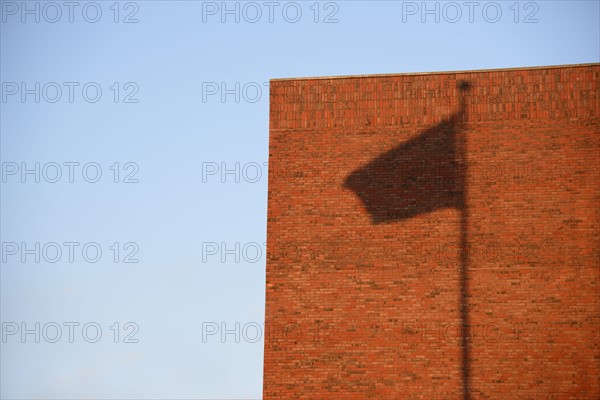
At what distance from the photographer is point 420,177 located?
21.8 metres

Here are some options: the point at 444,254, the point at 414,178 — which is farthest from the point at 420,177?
the point at 444,254

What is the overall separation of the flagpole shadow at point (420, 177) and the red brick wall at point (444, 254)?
0.48 ft

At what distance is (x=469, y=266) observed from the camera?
21.2 m

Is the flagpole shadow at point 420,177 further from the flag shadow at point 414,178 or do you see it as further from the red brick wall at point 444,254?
the red brick wall at point 444,254

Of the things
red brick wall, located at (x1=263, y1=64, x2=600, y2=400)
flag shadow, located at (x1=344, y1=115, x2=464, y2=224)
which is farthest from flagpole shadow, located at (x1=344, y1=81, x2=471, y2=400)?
red brick wall, located at (x1=263, y1=64, x2=600, y2=400)

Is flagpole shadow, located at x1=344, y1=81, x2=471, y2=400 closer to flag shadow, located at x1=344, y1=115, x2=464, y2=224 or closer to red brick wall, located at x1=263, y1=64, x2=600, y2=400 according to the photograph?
flag shadow, located at x1=344, y1=115, x2=464, y2=224

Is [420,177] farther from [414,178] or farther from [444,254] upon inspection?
[444,254]

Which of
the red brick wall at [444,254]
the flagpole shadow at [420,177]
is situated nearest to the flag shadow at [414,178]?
the flagpole shadow at [420,177]

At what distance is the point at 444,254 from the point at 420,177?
172 centimetres

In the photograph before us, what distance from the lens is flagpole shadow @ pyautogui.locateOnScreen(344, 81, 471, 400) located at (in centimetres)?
2161

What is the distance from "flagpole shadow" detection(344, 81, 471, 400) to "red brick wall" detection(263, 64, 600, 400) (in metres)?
0.15

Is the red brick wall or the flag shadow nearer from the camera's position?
the red brick wall

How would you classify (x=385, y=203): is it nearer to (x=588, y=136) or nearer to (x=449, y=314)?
(x=449, y=314)

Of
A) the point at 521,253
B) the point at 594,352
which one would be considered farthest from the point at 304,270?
the point at 594,352
